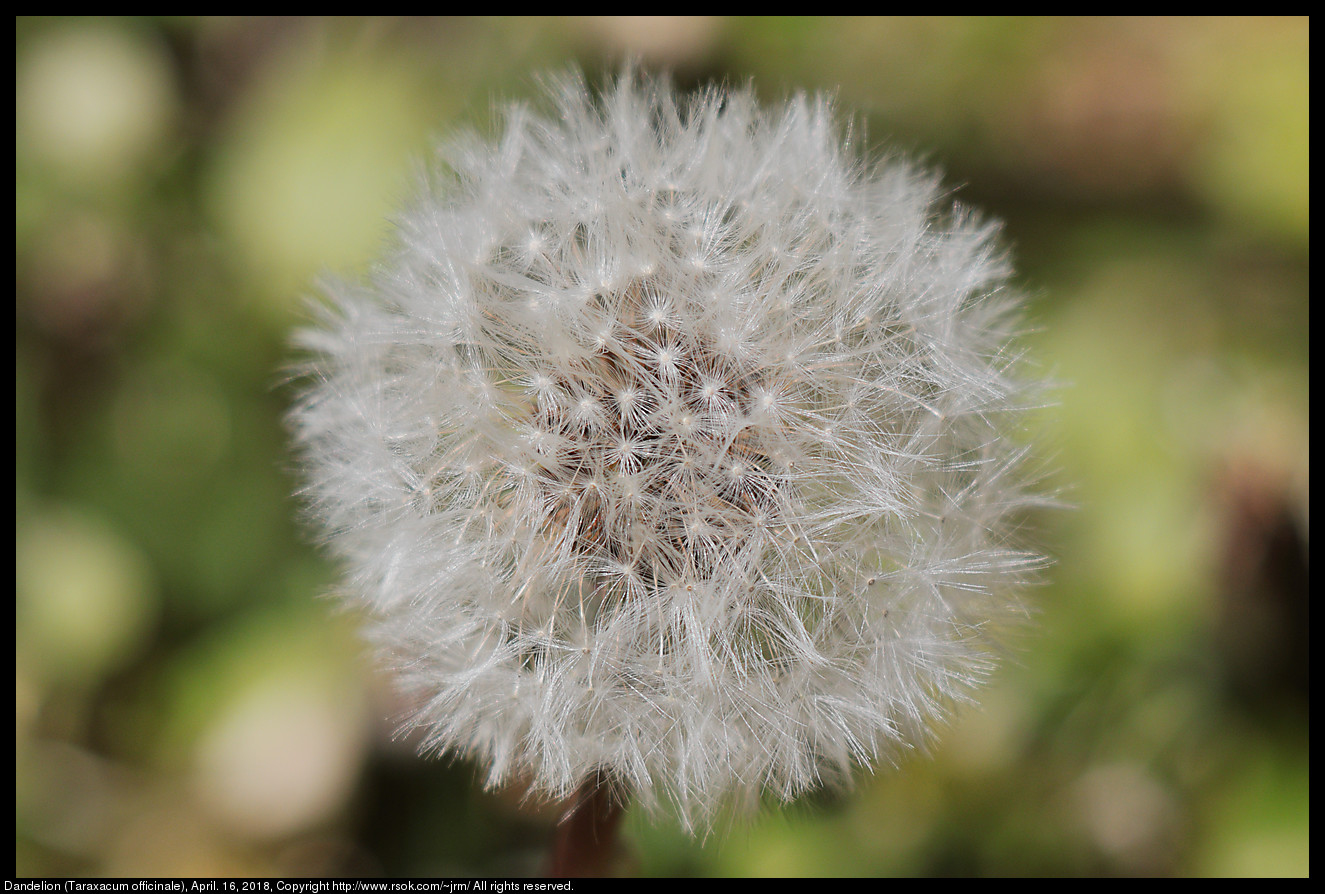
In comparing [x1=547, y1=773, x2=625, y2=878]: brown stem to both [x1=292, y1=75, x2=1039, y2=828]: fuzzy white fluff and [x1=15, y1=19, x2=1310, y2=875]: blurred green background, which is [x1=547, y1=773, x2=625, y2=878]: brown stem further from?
[x1=15, y1=19, x2=1310, y2=875]: blurred green background

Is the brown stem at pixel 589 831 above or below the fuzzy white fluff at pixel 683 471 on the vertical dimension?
below

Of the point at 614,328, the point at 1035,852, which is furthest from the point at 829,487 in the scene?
the point at 1035,852

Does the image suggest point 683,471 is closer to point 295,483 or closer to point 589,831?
point 589,831

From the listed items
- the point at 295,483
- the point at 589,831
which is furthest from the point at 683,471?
the point at 295,483

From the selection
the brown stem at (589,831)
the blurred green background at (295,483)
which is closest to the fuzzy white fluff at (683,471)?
the brown stem at (589,831)

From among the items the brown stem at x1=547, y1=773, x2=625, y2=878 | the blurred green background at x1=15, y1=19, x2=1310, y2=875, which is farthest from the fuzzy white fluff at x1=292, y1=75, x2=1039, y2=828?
the blurred green background at x1=15, y1=19, x2=1310, y2=875

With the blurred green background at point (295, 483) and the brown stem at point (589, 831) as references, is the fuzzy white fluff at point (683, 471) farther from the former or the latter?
the blurred green background at point (295, 483)

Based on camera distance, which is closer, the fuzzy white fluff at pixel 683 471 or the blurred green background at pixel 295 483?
the fuzzy white fluff at pixel 683 471
